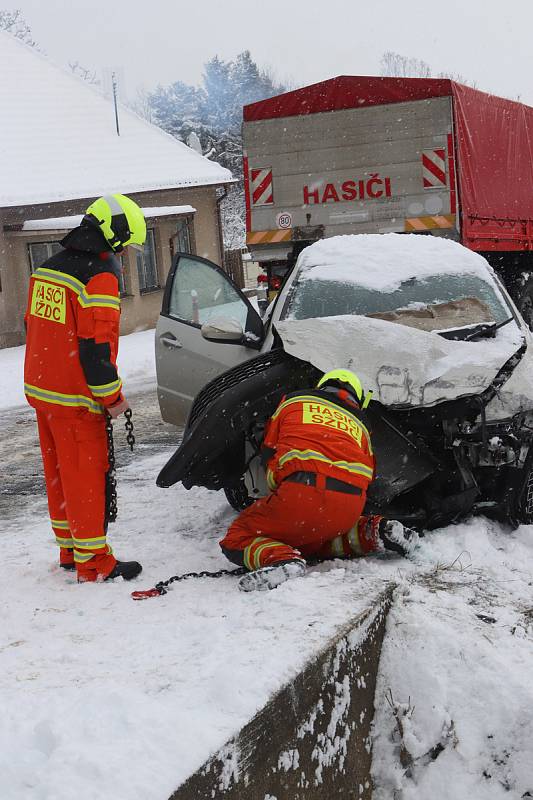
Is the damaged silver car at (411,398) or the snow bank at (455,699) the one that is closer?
the snow bank at (455,699)

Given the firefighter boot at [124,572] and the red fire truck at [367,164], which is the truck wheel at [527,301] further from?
the firefighter boot at [124,572]

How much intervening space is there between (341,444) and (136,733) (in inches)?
69.9

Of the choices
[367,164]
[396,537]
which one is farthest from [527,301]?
[396,537]

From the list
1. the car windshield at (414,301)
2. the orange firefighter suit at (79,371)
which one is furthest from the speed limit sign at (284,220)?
the orange firefighter suit at (79,371)

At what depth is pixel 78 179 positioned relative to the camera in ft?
62.2

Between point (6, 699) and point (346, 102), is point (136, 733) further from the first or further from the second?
point (346, 102)

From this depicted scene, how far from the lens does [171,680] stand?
9.65 feet

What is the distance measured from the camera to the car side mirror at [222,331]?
552 cm

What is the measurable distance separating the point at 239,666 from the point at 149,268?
19.3 metres

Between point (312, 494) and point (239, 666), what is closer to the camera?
point (239, 666)

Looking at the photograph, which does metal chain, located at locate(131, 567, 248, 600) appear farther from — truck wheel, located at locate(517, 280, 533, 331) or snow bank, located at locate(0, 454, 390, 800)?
truck wheel, located at locate(517, 280, 533, 331)

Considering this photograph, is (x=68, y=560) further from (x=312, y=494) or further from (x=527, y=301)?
(x=527, y=301)

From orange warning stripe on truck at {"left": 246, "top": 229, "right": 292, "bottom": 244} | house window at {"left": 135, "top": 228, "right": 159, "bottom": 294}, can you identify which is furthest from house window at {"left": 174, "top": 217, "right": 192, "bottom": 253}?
orange warning stripe on truck at {"left": 246, "top": 229, "right": 292, "bottom": 244}

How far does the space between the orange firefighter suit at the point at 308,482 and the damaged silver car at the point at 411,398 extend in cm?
44
